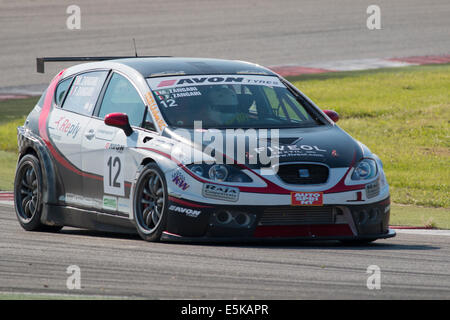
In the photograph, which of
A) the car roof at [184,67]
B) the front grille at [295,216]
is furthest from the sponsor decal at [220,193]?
the car roof at [184,67]

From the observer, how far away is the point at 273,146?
25.6ft

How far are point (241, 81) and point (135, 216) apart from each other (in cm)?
165

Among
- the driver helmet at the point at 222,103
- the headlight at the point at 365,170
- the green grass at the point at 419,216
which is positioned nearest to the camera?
the headlight at the point at 365,170

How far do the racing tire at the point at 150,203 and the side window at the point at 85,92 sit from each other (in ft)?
4.46

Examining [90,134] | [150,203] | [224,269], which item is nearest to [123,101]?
[90,134]

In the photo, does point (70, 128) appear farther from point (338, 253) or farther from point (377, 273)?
point (377, 273)

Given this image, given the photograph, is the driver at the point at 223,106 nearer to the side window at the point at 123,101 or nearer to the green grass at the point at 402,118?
the side window at the point at 123,101

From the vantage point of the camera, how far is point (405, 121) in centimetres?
2006

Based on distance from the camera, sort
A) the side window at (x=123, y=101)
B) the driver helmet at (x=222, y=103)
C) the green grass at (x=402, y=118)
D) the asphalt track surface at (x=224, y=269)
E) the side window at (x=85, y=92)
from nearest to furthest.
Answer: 1. the asphalt track surface at (x=224, y=269)
2. the driver helmet at (x=222, y=103)
3. the side window at (x=123, y=101)
4. the side window at (x=85, y=92)
5. the green grass at (x=402, y=118)

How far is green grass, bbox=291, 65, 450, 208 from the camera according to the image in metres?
14.6

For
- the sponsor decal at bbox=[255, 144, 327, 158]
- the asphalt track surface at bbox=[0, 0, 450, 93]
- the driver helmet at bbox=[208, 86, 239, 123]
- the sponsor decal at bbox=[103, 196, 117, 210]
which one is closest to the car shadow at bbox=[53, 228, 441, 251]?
the sponsor decal at bbox=[103, 196, 117, 210]

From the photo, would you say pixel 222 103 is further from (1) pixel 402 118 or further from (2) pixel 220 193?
(1) pixel 402 118

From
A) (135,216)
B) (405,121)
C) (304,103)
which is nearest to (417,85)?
(405,121)

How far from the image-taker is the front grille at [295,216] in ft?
25.0
